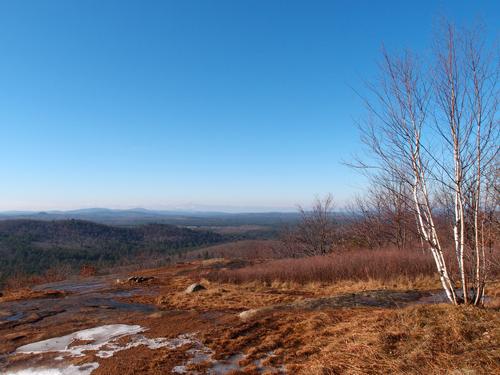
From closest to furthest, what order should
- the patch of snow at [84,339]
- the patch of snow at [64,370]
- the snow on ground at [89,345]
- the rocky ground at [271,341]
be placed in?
1. the rocky ground at [271,341]
2. the patch of snow at [64,370]
3. the snow on ground at [89,345]
4. the patch of snow at [84,339]

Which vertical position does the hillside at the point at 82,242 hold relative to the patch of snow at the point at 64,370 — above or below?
below

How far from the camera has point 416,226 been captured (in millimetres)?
6457

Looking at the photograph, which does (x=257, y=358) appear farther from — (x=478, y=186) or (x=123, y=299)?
(x=123, y=299)

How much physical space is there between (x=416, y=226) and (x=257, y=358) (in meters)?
3.71

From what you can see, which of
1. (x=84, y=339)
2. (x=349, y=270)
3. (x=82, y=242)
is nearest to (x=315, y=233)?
(x=349, y=270)

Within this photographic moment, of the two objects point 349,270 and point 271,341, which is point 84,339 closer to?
point 271,341

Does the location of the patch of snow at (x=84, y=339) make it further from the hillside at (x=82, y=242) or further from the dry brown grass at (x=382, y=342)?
the hillside at (x=82, y=242)

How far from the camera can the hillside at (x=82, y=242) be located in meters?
82.2

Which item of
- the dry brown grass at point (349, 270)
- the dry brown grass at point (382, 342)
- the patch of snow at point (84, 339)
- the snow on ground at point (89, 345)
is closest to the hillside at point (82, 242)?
the dry brown grass at point (349, 270)

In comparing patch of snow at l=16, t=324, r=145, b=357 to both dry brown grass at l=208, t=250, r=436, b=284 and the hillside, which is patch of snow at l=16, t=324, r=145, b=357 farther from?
the hillside

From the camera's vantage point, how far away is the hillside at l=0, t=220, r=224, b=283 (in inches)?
3236

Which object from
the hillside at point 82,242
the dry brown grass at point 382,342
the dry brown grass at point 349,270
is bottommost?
the hillside at point 82,242

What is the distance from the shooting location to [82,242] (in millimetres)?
116250

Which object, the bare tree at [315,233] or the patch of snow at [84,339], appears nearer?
the patch of snow at [84,339]
